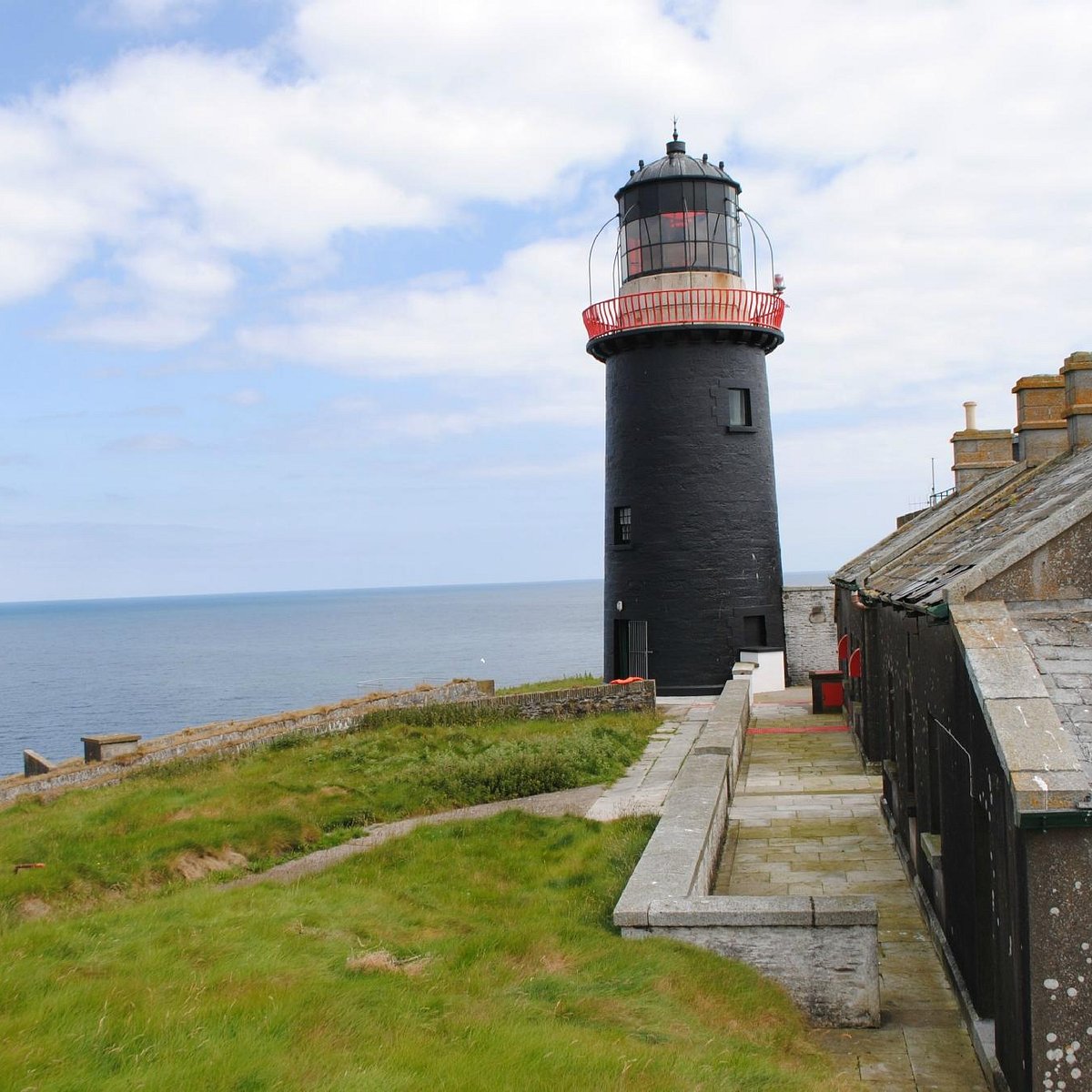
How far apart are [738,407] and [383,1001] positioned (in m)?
20.4

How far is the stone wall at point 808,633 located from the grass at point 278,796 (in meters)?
7.52

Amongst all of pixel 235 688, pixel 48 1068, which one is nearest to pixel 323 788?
pixel 48 1068

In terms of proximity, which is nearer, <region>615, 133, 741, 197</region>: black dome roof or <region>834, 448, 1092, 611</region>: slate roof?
<region>834, 448, 1092, 611</region>: slate roof

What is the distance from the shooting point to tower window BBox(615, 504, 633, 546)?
25.7 metres

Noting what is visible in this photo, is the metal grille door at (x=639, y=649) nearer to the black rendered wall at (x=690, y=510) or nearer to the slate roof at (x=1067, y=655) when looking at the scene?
the black rendered wall at (x=690, y=510)

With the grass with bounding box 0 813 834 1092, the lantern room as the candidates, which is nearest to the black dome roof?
the lantern room

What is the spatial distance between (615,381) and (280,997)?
20.6 metres

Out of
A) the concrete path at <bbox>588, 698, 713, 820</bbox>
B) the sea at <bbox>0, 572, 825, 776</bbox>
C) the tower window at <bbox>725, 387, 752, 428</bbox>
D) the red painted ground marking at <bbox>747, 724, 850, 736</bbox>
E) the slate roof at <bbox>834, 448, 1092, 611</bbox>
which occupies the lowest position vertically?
the sea at <bbox>0, 572, 825, 776</bbox>

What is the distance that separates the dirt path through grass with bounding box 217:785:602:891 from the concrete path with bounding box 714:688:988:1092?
1.85 m

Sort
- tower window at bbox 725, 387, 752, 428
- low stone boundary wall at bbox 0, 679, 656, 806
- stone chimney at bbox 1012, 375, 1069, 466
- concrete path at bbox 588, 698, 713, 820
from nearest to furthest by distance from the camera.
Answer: stone chimney at bbox 1012, 375, 1069, 466
concrete path at bbox 588, 698, 713, 820
low stone boundary wall at bbox 0, 679, 656, 806
tower window at bbox 725, 387, 752, 428

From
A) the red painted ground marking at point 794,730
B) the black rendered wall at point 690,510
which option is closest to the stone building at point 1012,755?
the red painted ground marking at point 794,730

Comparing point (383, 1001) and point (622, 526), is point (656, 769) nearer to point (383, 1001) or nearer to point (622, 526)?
point (383, 1001)

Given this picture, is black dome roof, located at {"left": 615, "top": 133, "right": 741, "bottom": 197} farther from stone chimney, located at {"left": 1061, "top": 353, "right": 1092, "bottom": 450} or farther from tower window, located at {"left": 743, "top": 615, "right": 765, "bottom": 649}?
stone chimney, located at {"left": 1061, "top": 353, "right": 1092, "bottom": 450}

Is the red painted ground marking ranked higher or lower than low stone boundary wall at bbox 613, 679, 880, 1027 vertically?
lower
